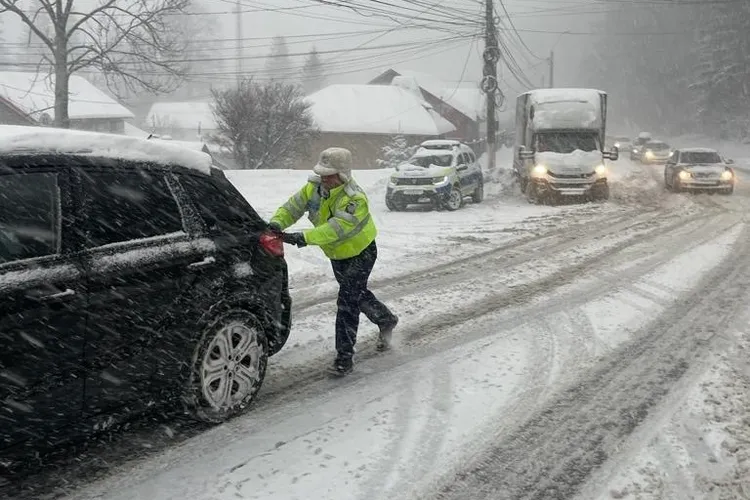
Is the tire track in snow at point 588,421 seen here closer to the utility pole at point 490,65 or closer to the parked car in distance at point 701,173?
the parked car in distance at point 701,173

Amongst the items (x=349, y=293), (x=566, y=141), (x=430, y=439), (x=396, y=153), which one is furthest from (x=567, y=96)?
(x=396, y=153)

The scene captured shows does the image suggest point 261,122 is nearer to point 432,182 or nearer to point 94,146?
point 432,182

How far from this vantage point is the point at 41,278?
10.2ft

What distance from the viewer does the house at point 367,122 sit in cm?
4516

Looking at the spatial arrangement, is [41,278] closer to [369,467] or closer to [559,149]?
[369,467]

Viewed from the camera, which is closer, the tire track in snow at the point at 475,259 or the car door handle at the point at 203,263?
the car door handle at the point at 203,263

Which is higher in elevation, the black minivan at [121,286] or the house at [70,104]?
the house at [70,104]

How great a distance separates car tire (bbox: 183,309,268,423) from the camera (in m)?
3.91

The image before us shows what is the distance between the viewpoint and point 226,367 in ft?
13.4

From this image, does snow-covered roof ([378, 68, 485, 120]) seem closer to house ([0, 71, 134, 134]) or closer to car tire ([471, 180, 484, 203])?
house ([0, 71, 134, 134])

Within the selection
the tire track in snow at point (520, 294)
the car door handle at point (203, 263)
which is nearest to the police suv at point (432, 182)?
the tire track in snow at point (520, 294)

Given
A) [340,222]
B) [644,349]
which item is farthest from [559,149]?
[340,222]

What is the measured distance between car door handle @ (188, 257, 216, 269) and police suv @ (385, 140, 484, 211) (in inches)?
507

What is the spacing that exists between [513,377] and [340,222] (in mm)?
1804
